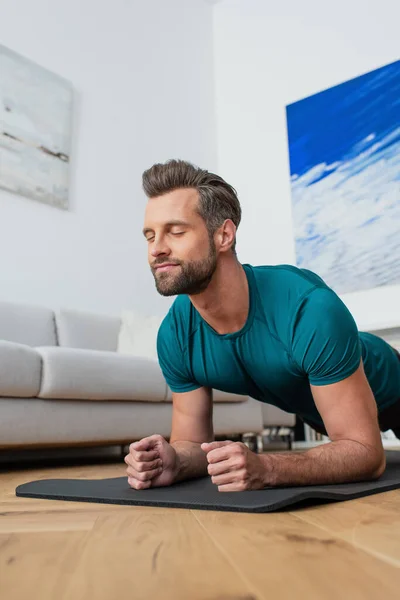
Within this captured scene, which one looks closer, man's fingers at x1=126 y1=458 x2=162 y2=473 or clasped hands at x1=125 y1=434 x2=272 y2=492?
clasped hands at x1=125 y1=434 x2=272 y2=492

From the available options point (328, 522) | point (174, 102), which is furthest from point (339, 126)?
point (328, 522)

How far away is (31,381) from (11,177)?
5.71ft

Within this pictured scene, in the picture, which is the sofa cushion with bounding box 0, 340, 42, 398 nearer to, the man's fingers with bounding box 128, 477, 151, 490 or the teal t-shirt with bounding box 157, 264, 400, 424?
the teal t-shirt with bounding box 157, 264, 400, 424

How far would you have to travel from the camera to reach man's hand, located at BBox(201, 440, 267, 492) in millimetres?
1042

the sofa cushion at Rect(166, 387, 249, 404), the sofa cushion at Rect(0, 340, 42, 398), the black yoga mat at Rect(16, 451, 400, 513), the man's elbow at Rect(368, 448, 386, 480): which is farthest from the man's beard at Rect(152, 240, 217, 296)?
the sofa cushion at Rect(166, 387, 249, 404)

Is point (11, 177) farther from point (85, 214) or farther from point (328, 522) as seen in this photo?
point (328, 522)

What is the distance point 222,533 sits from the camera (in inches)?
30.3

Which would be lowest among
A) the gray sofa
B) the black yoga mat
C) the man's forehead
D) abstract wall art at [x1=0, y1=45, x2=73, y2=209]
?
the black yoga mat

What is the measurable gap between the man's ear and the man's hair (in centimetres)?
1

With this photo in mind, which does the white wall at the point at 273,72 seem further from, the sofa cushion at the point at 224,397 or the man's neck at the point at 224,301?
the man's neck at the point at 224,301

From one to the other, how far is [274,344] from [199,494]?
0.41m

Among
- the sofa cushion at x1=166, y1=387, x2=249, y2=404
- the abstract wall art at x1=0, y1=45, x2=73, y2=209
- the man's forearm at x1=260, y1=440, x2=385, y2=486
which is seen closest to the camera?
the man's forearm at x1=260, y1=440, x2=385, y2=486

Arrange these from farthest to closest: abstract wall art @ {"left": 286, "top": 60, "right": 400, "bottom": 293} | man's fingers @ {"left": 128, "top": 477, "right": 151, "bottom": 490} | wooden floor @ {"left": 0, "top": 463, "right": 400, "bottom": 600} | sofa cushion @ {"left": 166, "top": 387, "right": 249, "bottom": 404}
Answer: abstract wall art @ {"left": 286, "top": 60, "right": 400, "bottom": 293}, sofa cushion @ {"left": 166, "top": 387, "right": 249, "bottom": 404}, man's fingers @ {"left": 128, "top": 477, "right": 151, "bottom": 490}, wooden floor @ {"left": 0, "top": 463, "right": 400, "bottom": 600}

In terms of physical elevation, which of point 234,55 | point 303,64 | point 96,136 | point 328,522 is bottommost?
point 328,522
